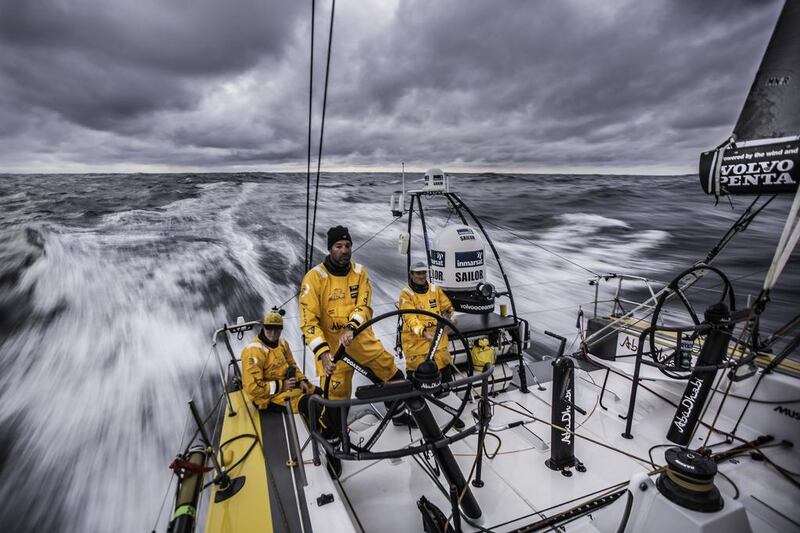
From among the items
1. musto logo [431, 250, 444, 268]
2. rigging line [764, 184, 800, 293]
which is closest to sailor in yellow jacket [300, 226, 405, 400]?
musto logo [431, 250, 444, 268]

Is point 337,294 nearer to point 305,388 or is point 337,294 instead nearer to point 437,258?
point 305,388

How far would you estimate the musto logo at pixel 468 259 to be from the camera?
3938mm

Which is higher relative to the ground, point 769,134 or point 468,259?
point 769,134

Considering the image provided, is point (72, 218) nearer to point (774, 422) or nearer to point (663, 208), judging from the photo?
point (774, 422)

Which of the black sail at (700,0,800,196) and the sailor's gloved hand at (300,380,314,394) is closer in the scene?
the black sail at (700,0,800,196)

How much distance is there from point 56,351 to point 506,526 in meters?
7.63

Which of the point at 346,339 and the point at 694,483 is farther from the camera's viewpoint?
the point at 346,339

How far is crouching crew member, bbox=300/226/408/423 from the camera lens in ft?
8.65

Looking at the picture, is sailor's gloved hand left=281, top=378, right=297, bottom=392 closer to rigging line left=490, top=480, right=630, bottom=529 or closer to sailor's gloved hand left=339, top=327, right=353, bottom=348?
sailor's gloved hand left=339, top=327, right=353, bottom=348

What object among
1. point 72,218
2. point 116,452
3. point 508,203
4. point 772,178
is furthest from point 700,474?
point 508,203

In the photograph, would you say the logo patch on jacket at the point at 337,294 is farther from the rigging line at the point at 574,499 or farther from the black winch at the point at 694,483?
the black winch at the point at 694,483

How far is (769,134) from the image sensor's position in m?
2.29

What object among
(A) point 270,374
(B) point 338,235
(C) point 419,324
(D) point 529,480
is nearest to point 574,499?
(D) point 529,480

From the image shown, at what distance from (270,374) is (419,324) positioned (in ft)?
4.31
